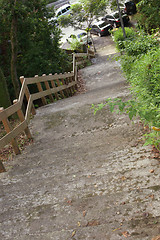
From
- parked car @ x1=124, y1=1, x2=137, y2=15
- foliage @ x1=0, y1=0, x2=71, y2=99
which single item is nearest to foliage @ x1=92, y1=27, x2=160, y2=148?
foliage @ x1=0, y1=0, x2=71, y2=99

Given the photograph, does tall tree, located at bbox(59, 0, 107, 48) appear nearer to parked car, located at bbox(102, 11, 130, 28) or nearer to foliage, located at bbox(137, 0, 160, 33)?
parked car, located at bbox(102, 11, 130, 28)

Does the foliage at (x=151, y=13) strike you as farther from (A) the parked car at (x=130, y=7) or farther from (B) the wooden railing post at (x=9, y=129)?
(B) the wooden railing post at (x=9, y=129)

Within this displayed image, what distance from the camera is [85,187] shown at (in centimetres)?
371

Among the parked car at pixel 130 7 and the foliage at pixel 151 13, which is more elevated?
the parked car at pixel 130 7

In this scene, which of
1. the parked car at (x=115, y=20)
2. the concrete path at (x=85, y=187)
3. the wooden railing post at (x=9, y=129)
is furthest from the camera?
the parked car at (x=115, y=20)

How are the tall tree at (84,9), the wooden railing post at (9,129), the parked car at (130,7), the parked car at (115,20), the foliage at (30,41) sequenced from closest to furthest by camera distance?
the wooden railing post at (9,129)
the foliage at (30,41)
the tall tree at (84,9)
the parked car at (115,20)
the parked car at (130,7)

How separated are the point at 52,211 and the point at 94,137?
2.22 meters

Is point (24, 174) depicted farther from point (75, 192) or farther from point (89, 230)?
point (89, 230)

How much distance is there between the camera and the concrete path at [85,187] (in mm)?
2939

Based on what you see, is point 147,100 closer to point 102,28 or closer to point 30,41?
point 30,41

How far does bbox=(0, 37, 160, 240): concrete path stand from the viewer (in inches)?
116

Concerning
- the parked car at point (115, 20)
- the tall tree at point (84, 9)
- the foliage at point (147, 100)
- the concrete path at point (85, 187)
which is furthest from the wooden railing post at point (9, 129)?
the parked car at point (115, 20)

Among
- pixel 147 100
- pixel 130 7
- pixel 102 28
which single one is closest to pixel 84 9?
pixel 102 28

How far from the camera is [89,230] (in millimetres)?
2918
